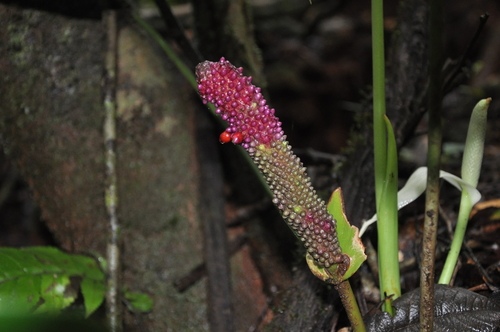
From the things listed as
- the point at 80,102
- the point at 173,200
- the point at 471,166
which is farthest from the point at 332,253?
the point at 80,102

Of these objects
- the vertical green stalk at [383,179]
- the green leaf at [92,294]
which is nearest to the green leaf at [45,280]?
the green leaf at [92,294]

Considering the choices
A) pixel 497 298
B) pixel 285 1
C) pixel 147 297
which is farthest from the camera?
pixel 285 1

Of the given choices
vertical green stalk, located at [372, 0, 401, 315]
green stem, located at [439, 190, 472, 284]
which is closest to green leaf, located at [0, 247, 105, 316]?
vertical green stalk, located at [372, 0, 401, 315]

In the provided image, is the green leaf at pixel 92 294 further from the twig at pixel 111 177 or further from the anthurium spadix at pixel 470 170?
the anthurium spadix at pixel 470 170

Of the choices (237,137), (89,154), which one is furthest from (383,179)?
(89,154)

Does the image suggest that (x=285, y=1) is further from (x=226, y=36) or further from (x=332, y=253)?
(x=332, y=253)

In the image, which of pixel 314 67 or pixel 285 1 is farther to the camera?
pixel 285 1

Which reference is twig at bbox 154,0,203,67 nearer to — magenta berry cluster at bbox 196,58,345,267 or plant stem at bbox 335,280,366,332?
magenta berry cluster at bbox 196,58,345,267

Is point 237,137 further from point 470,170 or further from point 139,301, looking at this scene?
point 139,301
